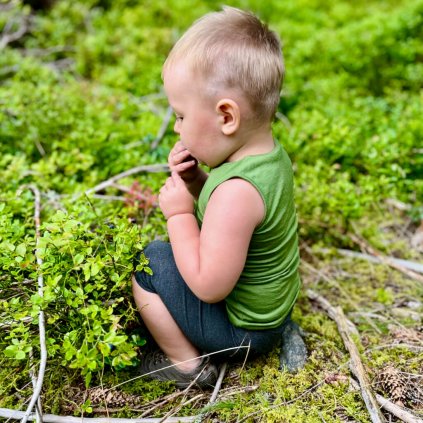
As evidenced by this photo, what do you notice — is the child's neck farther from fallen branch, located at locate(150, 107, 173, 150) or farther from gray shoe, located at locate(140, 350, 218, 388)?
fallen branch, located at locate(150, 107, 173, 150)

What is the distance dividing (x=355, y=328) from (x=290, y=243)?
0.72 meters

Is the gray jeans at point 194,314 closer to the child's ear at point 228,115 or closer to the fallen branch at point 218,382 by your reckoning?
the fallen branch at point 218,382

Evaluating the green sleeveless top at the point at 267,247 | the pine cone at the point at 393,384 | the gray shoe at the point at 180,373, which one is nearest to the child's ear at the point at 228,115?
the green sleeveless top at the point at 267,247

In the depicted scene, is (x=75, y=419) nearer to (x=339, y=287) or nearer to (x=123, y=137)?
(x=339, y=287)

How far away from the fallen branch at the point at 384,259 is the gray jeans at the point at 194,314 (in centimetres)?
114

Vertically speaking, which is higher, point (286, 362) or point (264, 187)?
point (264, 187)

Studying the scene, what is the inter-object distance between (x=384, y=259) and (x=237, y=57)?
5.91 feet

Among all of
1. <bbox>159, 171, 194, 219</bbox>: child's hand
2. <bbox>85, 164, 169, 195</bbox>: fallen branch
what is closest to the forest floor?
<bbox>159, 171, 194, 219</bbox>: child's hand

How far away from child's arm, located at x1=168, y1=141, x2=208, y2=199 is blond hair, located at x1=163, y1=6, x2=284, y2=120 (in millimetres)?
426

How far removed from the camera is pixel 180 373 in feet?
7.42

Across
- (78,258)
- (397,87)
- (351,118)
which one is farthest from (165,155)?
(397,87)

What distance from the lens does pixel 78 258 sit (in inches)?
77.9

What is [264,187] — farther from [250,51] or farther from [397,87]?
[397,87]

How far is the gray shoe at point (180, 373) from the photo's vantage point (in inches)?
88.7
